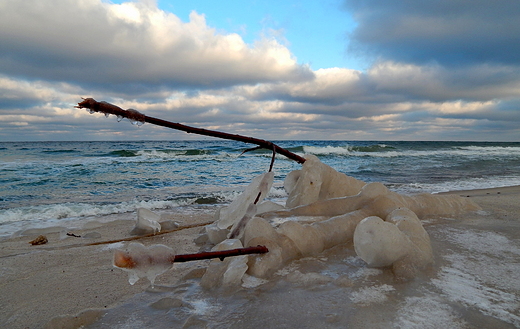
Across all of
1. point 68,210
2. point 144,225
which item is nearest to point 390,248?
point 144,225

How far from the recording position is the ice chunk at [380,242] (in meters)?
1.37

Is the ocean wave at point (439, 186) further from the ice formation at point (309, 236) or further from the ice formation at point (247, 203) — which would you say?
the ice formation at point (247, 203)

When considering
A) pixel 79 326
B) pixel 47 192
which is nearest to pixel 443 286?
pixel 79 326

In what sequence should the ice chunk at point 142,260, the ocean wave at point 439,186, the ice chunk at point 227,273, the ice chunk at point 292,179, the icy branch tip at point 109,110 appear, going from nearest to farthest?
the icy branch tip at point 109,110, the ice chunk at point 142,260, the ice chunk at point 227,273, the ice chunk at point 292,179, the ocean wave at point 439,186

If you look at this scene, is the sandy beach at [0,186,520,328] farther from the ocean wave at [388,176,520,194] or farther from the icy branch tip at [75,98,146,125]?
the ocean wave at [388,176,520,194]

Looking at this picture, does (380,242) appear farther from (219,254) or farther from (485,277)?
(219,254)

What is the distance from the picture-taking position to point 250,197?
1.66 meters

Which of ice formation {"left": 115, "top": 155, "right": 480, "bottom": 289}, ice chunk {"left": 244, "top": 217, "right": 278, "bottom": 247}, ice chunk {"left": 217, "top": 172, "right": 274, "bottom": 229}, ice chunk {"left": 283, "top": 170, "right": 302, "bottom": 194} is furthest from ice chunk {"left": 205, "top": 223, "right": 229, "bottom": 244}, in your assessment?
ice chunk {"left": 283, "top": 170, "right": 302, "bottom": 194}

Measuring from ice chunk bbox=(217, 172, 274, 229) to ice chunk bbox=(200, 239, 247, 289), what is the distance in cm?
27

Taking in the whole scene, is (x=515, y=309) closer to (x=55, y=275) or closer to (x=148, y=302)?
(x=148, y=302)

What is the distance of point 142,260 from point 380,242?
1.02m

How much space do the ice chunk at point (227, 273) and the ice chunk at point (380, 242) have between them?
1.84ft

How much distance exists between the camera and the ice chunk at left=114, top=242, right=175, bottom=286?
916mm

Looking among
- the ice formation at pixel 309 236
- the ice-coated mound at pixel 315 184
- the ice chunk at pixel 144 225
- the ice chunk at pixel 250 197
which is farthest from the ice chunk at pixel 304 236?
the ice chunk at pixel 144 225
